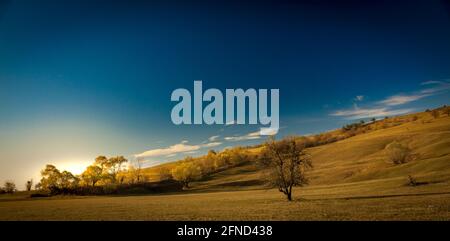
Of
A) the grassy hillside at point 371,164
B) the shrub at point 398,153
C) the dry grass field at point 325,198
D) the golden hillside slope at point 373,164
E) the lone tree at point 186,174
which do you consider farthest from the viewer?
the lone tree at point 186,174

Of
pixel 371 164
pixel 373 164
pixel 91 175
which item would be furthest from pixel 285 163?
pixel 91 175

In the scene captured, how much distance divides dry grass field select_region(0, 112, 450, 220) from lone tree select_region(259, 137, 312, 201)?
9.25 ft

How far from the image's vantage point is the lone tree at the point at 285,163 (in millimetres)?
48156

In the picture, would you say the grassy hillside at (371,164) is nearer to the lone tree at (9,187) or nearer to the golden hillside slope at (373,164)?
the golden hillside slope at (373,164)

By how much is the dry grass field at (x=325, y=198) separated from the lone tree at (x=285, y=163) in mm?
2819

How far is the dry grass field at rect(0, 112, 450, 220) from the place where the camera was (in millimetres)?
31109

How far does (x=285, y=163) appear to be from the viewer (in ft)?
163

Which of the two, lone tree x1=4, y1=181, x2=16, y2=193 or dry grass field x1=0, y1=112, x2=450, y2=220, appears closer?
dry grass field x1=0, y1=112, x2=450, y2=220

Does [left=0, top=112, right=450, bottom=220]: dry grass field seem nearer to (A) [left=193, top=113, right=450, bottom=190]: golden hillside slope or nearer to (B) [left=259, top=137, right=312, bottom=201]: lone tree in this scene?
(A) [left=193, top=113, right=450, bottom=190]: golden hillside slope
